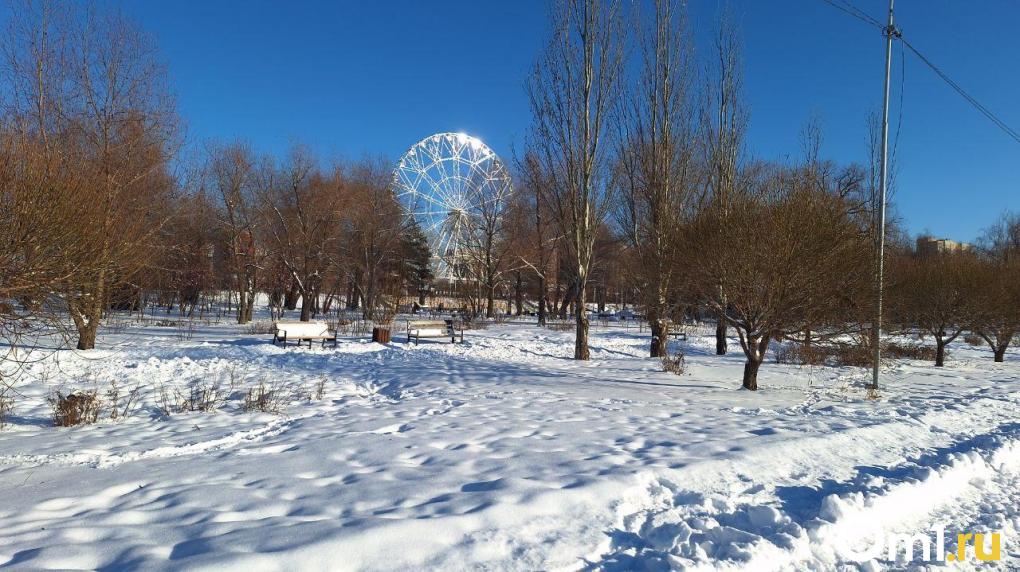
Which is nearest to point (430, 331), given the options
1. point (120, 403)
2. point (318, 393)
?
point (318, 393)

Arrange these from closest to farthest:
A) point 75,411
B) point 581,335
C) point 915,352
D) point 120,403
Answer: point 75,411 < point 120,403 < point 581,335 < point 915,352

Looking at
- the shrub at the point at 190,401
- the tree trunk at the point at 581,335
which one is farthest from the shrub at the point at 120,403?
the tree trunk at the point at 581,335

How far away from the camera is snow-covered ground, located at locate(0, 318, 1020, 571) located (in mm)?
3117

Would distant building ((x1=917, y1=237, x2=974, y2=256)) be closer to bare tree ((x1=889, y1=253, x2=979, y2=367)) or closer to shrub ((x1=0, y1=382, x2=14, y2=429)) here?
bare tree ((x1=889, y1=253, x2=979, y2=367))

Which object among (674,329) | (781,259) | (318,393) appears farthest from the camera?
(674,329)

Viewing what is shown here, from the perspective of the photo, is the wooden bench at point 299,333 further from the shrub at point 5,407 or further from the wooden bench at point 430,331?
the shrub at point 5,407

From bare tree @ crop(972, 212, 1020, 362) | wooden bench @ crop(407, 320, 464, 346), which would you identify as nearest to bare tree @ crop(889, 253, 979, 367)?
bare tree @ crop(972, 212, 1020, 362)

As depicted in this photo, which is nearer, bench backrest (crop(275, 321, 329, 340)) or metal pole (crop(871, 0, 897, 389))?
metal pole (crop(871, 0, 897, 389))

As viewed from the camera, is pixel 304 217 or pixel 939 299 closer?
pixel 939 299

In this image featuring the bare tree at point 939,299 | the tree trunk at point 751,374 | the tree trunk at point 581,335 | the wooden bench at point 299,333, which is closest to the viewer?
the tree trunk at point 751,374

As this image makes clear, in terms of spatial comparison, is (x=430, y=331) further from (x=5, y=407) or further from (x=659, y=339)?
(x=5, y=407)

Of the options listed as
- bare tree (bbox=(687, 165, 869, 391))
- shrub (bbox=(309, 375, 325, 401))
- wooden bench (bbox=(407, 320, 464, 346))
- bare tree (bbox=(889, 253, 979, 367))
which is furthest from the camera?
wooden bench (bbox=(407, 320, 464, 346))

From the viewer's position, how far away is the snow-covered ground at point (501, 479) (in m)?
3.12

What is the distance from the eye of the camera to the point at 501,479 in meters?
4.33
